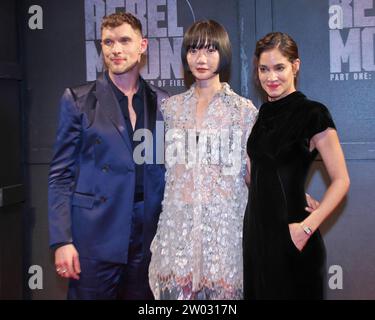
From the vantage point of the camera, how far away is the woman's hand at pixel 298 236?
2.09 m

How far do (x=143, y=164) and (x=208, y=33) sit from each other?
2.11 ft

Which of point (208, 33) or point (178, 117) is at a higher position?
point (208, 33)

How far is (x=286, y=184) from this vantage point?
210cm

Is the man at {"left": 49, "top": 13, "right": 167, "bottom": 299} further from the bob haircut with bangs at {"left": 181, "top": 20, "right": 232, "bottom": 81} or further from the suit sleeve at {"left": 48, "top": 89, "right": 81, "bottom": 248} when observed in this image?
the bob haircut with bangs at {"left": 181, "top": 20, "right": 232, "bottom": 81}

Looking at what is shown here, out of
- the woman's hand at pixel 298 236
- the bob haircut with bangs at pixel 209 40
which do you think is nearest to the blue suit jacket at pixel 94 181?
the bob haircut with bangs at pixel 209 40

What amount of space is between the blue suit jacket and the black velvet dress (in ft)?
1.67

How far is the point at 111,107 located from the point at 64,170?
0.35 metres

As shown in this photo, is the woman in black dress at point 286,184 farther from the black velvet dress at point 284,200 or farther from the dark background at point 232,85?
the dark background at point 232,85

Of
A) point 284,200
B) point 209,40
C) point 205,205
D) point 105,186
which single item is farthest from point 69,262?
point 209,40

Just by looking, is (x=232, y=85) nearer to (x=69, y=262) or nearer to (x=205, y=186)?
(x=205, y=186)

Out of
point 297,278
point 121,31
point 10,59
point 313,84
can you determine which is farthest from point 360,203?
point 10,59

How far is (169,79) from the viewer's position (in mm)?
3078

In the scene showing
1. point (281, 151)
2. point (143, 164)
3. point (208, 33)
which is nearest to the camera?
point (281, 151)
